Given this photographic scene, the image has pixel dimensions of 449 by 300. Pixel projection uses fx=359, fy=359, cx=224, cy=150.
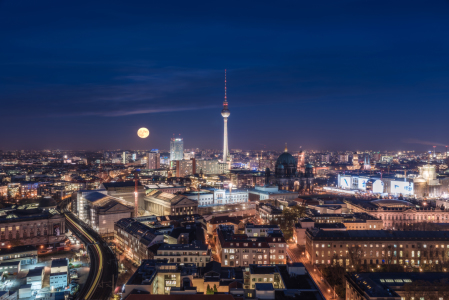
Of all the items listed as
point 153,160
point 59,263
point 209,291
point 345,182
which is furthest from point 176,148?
point 209,291

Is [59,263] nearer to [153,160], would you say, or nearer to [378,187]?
[378,187]

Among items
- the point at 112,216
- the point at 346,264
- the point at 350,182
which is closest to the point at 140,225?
the point at 112,216

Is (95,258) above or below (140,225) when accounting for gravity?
below

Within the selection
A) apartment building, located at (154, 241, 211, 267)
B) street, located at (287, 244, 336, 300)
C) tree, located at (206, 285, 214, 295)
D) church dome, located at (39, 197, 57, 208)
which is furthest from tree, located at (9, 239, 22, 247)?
street, located at (287, 244, 336, 300)

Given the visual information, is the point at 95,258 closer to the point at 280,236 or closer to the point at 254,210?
the point at 280,236

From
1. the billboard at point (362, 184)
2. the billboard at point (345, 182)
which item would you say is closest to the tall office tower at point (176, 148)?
the billboard at point (345, 182)

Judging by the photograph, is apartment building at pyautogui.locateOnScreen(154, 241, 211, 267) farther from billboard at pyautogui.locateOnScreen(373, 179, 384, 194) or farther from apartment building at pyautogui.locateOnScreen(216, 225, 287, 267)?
billboard at pyautogui.locateOnScreen(373, 179, 384, 194)
